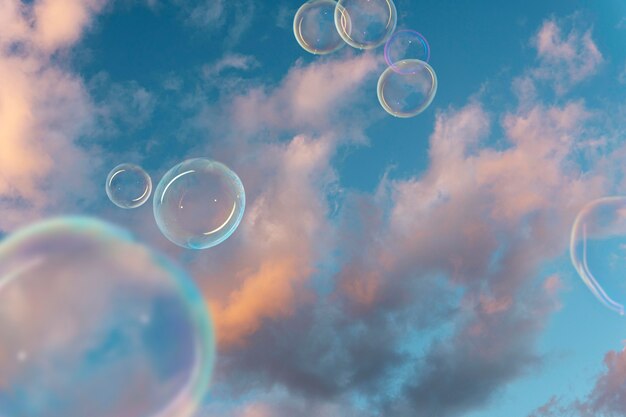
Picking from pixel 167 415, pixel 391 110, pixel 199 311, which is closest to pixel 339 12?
pixel 391 110

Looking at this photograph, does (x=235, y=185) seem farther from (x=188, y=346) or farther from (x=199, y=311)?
(x=188, y=346)

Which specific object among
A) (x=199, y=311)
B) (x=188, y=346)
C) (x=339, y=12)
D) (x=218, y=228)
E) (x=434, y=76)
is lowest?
(x=188, y=346)

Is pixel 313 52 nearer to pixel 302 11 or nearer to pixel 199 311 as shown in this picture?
pixel 302 11

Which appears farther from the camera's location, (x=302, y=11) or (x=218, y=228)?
(x=302, y=11)

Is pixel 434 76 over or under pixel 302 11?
under

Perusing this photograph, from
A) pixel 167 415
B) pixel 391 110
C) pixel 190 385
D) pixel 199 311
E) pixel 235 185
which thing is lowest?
pixel 167 415

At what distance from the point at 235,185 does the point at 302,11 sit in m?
8.69

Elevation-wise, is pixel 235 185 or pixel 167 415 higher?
pixel 235 185

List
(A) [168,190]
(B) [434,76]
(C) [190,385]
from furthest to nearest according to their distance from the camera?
(B) [434,76]
(C) [190,385]
(A) [168,190]

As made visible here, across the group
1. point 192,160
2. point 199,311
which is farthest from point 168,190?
point 199,311

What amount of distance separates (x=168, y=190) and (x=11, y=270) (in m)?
8.35

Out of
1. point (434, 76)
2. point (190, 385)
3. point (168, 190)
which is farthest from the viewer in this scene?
point (434, 76)

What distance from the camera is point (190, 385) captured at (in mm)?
18500

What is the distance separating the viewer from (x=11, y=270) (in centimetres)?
1872
